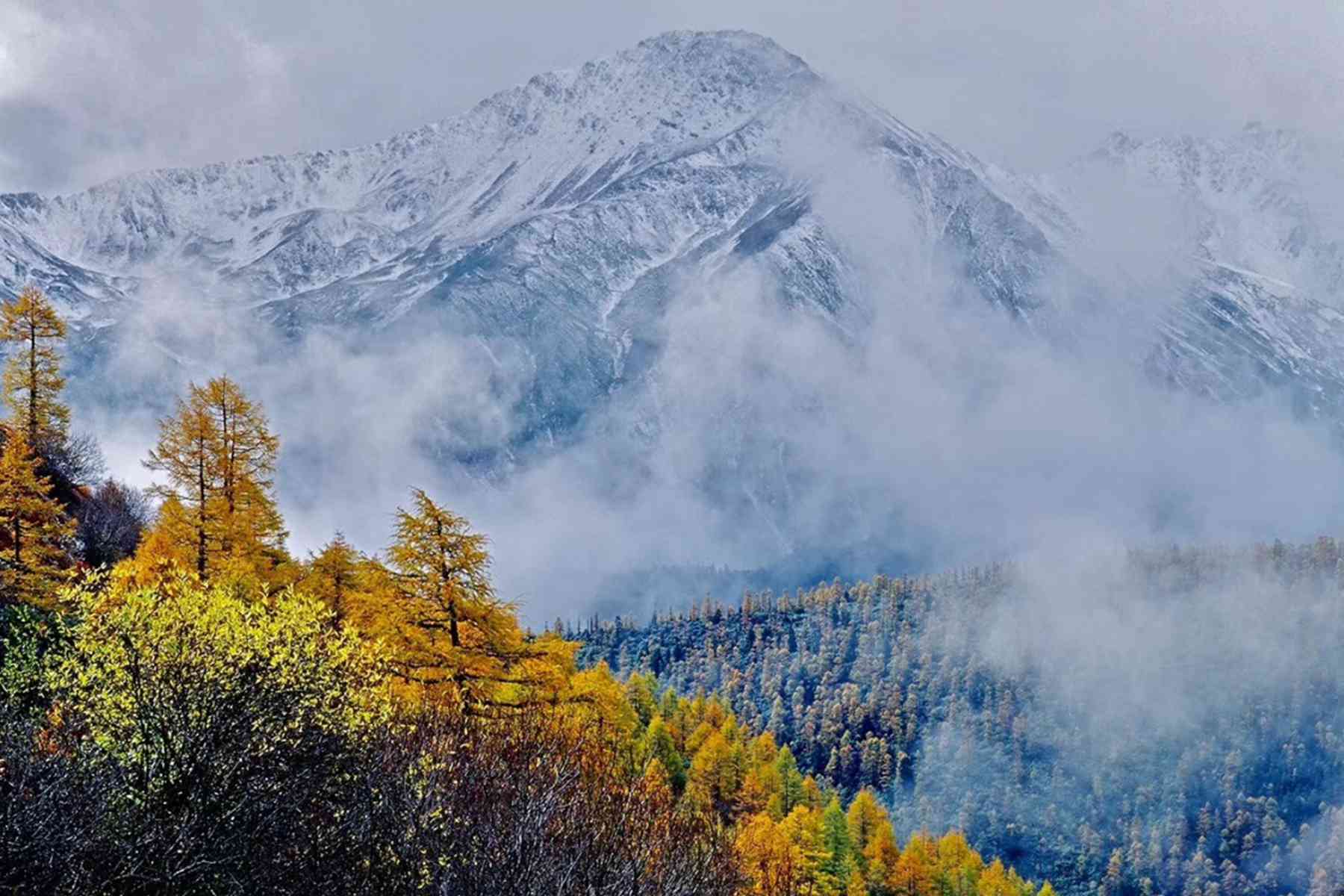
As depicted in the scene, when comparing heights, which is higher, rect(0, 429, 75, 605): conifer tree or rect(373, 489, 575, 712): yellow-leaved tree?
rect(0, 429, 75, 605): conifer tree

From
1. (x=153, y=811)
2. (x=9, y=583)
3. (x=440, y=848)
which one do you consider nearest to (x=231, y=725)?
(x=153, y=811)

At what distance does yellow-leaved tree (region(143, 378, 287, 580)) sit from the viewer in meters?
44.6

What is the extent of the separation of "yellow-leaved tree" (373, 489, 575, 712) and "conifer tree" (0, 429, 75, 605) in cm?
1913

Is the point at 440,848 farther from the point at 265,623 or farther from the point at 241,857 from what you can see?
the point at 265,623

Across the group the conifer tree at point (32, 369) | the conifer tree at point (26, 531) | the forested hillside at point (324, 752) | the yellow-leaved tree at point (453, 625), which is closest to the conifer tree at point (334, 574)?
the forested hillside at point (324, 752)

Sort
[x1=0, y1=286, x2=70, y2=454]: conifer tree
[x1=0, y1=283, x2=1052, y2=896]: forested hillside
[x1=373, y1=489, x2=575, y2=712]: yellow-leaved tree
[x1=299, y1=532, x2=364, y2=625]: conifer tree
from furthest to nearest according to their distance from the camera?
[x1=0, y1=286, x2=70, y2=454]: conifer tree
[x1=299, y1=532, x2=364, y2=625]: conifer tree
[x1=373, y1=489, x2=575, y2=712]: yellow-leaved tree
[x1=0, y1=283, x2=1052, y2=896]: forested hillside

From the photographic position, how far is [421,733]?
26.1 meters

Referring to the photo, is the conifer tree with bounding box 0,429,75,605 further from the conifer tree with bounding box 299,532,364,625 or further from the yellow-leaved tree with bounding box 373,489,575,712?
the yellow-leaved tree with bounding box 373,489,575,712

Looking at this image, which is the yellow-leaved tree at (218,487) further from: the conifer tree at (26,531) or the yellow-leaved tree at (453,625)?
the yellow-leaved tree at (453,625)

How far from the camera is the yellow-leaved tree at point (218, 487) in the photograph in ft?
146

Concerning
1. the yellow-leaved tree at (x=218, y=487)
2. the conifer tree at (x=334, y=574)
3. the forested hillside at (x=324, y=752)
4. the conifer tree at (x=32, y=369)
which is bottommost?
the forested hillside at (x=324, y=752)

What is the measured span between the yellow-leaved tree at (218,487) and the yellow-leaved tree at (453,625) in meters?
12.4

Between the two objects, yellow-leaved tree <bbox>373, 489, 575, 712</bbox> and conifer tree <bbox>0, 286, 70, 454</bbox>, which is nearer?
yellow-leaved tree <bbox>373, 489, 575, 712</bbox>

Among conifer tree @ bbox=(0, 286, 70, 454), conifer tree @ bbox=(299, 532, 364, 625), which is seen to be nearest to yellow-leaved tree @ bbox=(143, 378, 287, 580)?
conifer tree @ bbox=(299, 532, 364, 625)
